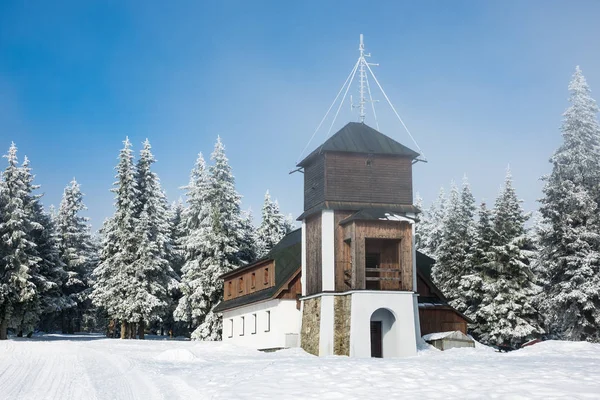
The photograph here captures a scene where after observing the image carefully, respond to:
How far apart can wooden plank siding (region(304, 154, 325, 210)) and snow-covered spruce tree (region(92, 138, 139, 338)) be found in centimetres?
2068

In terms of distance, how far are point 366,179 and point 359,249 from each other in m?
4.46

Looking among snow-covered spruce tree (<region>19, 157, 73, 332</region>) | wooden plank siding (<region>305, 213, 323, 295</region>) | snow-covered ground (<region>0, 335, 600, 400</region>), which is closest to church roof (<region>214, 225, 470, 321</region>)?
wooden plank siding (<region>305, 213, 323, 295</region>)

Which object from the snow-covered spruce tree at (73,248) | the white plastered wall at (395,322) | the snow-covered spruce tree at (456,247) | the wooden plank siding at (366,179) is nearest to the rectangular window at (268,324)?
the white plastered wall at (395,322)

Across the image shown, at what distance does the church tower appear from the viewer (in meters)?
35.2

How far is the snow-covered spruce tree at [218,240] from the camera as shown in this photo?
53.6m

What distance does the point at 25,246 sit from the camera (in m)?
52.5

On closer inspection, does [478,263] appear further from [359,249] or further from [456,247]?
[359,249]

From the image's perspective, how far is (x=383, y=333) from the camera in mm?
36750

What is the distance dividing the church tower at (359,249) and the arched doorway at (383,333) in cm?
5

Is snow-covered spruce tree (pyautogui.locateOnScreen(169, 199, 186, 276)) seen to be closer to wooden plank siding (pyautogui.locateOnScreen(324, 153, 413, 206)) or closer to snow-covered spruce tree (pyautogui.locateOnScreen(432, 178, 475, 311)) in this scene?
snow-covered spruce tree (pyautogui.locateOnScreen(432, 178, 475, 311))

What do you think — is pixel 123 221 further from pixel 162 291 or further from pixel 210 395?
pixel 210 395

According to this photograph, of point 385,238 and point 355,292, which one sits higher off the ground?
point 385,238

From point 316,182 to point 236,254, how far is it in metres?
→ 18.5

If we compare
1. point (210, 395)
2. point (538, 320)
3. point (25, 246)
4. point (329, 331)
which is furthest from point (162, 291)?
point (210, 395)
